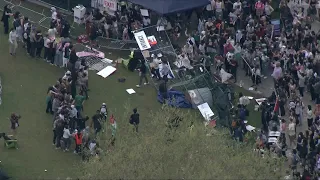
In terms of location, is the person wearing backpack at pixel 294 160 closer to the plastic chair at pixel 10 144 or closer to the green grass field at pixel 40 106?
the green grass field at pixel 40 106

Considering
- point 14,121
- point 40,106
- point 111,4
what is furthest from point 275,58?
point 14,121

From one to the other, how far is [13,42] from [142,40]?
567 cm

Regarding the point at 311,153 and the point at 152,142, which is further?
the point at 311,153

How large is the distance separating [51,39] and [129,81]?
3.88 meters

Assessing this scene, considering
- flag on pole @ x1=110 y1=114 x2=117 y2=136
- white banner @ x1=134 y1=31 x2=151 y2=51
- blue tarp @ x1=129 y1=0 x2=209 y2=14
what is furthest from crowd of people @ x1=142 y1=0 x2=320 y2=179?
flag on pole @ x1=110 y1=114 x2=117 y2=136

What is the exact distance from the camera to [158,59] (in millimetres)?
52125

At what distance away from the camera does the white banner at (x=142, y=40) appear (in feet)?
173

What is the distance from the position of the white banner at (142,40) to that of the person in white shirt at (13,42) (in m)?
5.28

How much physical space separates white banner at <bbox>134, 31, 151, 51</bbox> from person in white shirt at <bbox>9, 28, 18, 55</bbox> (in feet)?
17.3

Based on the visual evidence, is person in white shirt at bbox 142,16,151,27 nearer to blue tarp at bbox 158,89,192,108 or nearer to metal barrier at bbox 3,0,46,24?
metal barrier at bbox 3,0,46,24

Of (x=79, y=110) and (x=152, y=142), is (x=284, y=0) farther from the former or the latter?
(x=152, y=142)

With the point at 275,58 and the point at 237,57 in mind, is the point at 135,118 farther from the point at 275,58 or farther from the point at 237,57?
the point at 275,58

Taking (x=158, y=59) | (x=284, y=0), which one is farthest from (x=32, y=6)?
(x=284, y=0)

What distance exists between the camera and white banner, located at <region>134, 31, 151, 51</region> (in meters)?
52.7
